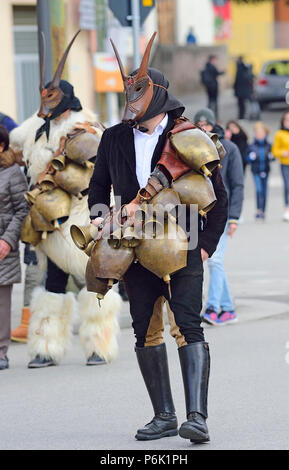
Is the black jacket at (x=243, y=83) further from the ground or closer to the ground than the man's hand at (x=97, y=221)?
further from the ground

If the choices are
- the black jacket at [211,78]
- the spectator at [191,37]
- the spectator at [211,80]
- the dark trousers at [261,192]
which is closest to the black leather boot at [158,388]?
the dark trousers at [261,192]

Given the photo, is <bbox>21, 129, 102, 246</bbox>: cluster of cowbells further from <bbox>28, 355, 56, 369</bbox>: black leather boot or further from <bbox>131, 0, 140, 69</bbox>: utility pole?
<bbox>131, 0, 140, 69</bbox>: utility pole

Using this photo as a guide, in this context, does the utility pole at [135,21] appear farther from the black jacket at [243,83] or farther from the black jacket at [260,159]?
the black jacket at [243,83]

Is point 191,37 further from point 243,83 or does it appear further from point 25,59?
point 25,59

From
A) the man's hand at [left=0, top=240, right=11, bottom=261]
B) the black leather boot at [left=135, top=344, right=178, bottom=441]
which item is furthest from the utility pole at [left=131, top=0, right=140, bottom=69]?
the black leather boot at [left=135, top=344, right=178, bottom=441]

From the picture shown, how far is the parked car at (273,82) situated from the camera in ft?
119

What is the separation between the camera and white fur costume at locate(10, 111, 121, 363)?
806cm

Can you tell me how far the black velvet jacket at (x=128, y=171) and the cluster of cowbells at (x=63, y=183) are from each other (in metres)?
1.65

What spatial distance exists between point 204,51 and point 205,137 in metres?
35.5

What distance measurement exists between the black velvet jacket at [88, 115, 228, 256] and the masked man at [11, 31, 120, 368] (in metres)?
1.78

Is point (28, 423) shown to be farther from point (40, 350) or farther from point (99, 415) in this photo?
point (40, 350)
